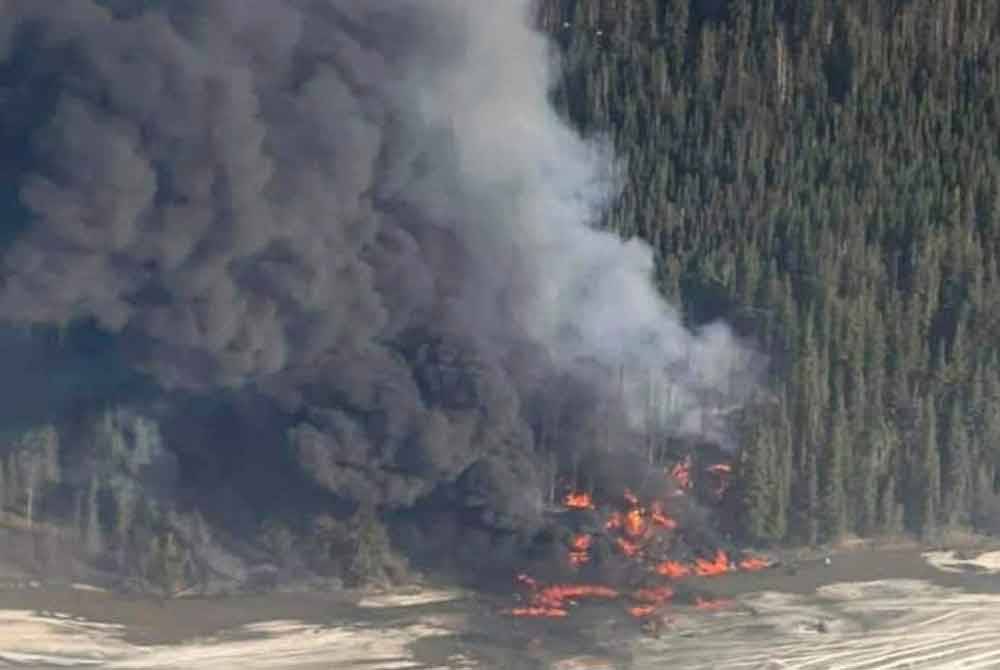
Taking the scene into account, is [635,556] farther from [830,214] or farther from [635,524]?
[830,214]

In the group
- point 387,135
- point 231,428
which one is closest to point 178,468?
point 231,428

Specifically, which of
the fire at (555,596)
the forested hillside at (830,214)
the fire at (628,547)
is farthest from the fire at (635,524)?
the forested hillside at (830,214)

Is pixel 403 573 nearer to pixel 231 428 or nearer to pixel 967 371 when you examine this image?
pixel 231 428

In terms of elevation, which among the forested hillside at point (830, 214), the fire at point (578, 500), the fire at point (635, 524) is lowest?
the fire at point (635, 524)

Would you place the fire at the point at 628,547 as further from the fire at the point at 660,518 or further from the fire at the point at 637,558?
the fire at the point at 660,518

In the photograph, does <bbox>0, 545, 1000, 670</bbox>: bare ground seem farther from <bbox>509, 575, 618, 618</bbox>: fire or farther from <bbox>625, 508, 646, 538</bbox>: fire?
<bbox>625, 508, 646, 538</bbox>: fire
